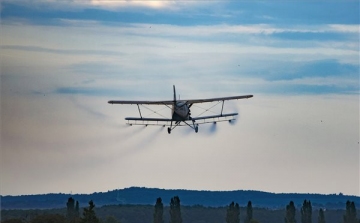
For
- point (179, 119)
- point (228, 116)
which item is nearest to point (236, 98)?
point (228, 116)

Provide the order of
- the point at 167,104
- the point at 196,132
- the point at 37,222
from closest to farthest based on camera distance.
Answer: the point at 196,132 → the point at 167,104 → the point at 37,222

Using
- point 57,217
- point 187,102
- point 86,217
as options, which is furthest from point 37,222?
point 187,102

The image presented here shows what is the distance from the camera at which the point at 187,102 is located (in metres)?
170

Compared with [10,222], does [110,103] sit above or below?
above

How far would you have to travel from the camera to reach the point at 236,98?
183125mm

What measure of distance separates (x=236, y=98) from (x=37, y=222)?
1380 inches

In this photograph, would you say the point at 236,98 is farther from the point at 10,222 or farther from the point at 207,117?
the point at 10,222

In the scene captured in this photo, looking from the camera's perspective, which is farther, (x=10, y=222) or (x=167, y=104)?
(x=10, y=222)

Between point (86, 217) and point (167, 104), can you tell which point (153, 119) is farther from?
point (86, 217)

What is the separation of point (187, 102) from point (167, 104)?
15.2 feet

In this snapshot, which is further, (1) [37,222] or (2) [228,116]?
(1) [37,222]

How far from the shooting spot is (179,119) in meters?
166

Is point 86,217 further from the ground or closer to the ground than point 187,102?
closer to the ground

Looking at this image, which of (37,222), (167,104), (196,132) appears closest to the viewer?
(196,132)
